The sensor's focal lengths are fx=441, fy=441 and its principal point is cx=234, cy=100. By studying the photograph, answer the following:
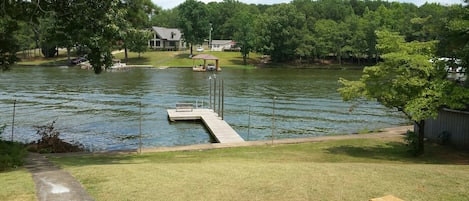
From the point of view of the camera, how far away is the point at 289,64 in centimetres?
10756

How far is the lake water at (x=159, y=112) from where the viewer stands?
2761cm

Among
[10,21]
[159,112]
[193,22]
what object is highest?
[193,22]

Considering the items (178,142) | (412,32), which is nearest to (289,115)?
(178,142)

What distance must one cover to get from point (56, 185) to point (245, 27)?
99.6m

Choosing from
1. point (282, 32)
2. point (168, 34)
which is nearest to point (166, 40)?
point (168, 34)

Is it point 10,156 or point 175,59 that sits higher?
point 175,59

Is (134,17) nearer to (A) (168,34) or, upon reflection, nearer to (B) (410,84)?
(B) (410,84)

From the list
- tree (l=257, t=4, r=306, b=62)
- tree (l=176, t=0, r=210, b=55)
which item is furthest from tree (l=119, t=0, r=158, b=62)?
tree (l=176, t=0, r=210, b=55)

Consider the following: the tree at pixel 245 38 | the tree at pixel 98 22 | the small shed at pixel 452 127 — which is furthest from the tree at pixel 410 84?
the tree at pixel 245 38

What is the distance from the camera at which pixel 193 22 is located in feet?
386

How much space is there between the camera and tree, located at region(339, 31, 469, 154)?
1653cm

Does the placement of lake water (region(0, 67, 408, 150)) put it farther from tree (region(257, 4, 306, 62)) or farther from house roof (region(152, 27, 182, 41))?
house roof (region(152, 27, 182, 41))

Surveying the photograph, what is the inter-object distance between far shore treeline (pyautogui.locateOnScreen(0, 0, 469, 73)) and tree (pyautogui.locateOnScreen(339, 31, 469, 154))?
1307mm

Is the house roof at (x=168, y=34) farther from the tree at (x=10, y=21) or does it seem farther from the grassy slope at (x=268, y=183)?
the grassy slope at (x=268, y=183)
